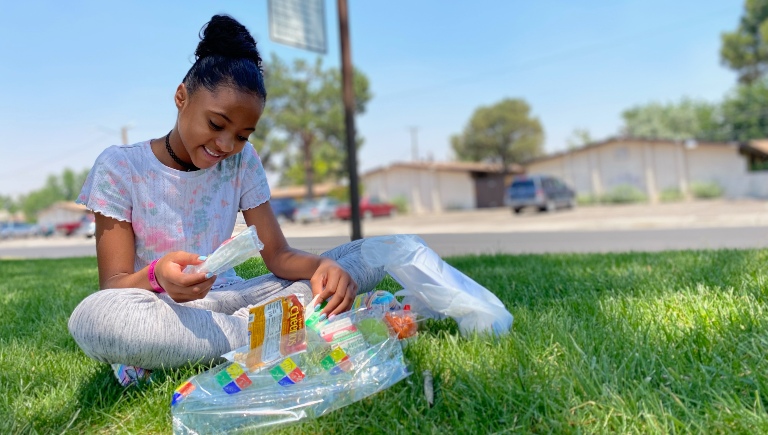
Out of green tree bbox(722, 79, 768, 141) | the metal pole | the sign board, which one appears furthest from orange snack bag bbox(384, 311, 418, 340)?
green tree bbox(722, 79, 768, 141)

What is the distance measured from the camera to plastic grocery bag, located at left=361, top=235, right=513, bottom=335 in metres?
1.90

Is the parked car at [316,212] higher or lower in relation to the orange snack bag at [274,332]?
higher

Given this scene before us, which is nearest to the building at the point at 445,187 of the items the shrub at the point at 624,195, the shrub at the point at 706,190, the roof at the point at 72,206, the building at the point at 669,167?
the building at the point at 669,167

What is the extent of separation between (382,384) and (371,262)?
0.60 m

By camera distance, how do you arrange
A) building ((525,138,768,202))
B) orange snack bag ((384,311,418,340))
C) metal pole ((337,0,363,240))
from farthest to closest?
building ((525,138,768,202)) < metal pole ((337,0,363,240)) < orange snack bag ((384,311,418,340))

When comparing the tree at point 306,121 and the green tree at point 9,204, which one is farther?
the green tree at point 9,204

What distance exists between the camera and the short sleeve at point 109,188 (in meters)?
1.83

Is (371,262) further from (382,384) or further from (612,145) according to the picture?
(612,145)

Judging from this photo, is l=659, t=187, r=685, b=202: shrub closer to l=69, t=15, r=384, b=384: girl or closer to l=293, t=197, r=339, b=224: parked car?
l=293, t=197, r=339, b=224: parked car

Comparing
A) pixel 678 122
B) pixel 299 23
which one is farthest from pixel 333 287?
pixel 678 122

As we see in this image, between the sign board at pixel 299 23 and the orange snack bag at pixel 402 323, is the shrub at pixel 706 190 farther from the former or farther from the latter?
the orange snack bag at pixel 402 323

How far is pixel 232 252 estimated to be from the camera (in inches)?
58.5

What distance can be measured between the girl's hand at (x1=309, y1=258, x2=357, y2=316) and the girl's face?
1.62ft

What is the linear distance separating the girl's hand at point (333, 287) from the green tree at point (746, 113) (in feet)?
166
